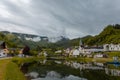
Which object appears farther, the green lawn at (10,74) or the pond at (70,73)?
the pond at (70,73)

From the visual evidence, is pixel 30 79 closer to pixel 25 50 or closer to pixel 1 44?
pixel 1 44

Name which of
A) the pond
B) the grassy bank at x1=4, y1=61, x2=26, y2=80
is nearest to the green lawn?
the grassy bank at x1=4, y1=61, x2=26, y2=80

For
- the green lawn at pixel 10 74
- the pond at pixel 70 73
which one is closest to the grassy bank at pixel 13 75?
the green lawn at pixel 10 74

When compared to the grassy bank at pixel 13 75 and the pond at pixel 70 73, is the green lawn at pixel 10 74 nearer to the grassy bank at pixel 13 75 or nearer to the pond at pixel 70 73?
the grassy bank at pixel 13 75

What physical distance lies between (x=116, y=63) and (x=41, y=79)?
69.2m

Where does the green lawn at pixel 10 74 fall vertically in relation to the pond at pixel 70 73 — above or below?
above

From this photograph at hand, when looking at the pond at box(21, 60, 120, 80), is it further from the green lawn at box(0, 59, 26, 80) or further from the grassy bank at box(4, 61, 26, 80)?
the grassy bank at box(4, 61, 26, 80)

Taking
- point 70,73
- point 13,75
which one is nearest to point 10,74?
point 13,75

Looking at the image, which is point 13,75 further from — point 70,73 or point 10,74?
point 70,73

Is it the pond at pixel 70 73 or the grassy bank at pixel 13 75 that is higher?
the grassy bank at pixel 13 75

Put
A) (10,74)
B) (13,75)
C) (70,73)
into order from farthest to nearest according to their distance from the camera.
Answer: (70,73) < (13,75) < (10,74)

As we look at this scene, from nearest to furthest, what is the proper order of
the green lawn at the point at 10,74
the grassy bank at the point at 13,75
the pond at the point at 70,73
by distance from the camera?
the green lawn at the point at 10,74 < the grassy bank at the point at 13,75 < the pond at the point at 70,73

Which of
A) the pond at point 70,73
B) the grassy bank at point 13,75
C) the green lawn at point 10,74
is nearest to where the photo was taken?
the green lawn at point 10,74

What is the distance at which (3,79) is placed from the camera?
38.2m
